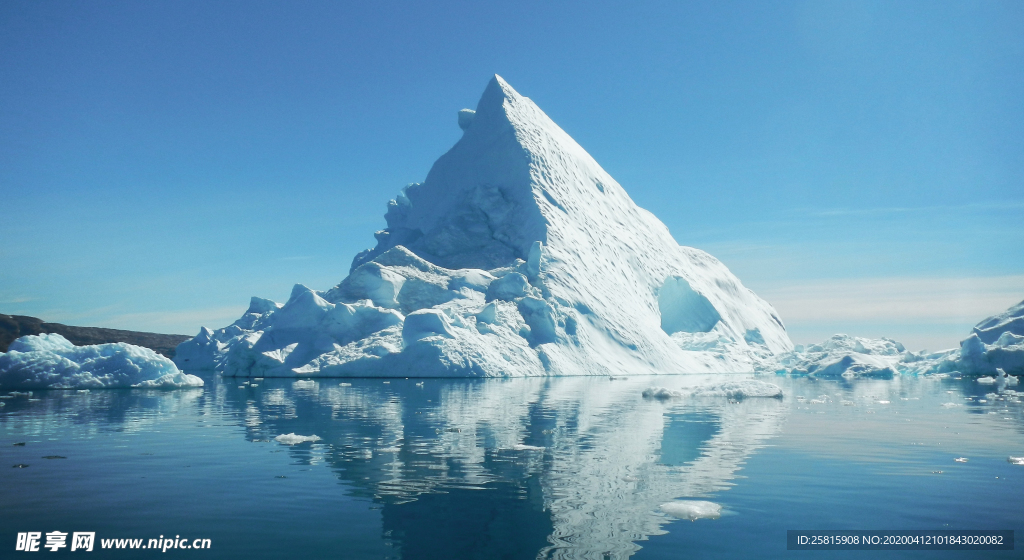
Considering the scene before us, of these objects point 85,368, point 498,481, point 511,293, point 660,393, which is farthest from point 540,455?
point 511,293

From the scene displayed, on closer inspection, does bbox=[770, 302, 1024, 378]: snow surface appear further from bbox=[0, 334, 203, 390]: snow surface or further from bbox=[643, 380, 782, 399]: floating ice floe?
bbox=[0, 334, 203, 390]: snow surface

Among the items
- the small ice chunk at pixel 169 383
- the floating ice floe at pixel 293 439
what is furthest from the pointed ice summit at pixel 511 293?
the floating ice floe at pixel 293 439

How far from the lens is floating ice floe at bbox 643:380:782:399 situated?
2225 centimetres

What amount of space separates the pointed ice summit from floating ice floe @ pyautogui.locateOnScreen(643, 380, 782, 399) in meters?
14.0

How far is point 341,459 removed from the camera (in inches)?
388

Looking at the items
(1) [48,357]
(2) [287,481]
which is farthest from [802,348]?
(2) [287,481]

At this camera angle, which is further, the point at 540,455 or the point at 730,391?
the point at 730,391

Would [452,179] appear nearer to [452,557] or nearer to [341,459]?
[341,459]

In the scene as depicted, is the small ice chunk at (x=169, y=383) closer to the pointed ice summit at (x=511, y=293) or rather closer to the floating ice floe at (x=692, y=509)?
the pointed ice summit at (x=511, y=293)

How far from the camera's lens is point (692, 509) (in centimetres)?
683

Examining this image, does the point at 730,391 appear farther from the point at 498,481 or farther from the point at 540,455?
the point at 498,481

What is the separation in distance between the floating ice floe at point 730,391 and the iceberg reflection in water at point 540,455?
1.61m

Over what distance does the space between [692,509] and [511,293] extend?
33.9m

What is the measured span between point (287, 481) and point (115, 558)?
290 centimetres
